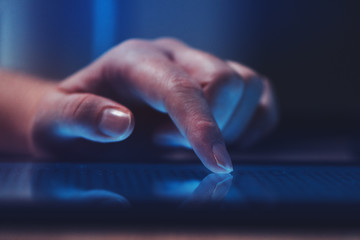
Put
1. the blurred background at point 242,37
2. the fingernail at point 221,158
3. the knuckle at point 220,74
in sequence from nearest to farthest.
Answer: the fingernail at point 221,158, the knuckle at point 220,74, the blurred background at point 242,37

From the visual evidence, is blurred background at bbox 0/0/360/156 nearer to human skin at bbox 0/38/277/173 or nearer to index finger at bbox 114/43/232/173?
human skin at bbox 0/38/277/173

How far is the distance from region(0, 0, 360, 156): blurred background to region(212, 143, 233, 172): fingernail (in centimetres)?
56

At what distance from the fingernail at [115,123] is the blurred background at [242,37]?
0.50m

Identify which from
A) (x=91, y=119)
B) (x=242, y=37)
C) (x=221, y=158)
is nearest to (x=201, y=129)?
(x=221, y=158)

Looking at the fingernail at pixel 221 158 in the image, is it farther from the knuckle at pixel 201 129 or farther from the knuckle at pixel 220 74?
the knuckle at pixel 220 74

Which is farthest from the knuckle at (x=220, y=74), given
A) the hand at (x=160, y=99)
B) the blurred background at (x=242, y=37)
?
the blurred background at (x=242, y=37)

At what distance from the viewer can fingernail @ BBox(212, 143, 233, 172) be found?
17.3 inches

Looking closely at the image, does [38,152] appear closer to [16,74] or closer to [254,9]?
[16,74]

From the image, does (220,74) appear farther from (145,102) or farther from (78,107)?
(78,107)

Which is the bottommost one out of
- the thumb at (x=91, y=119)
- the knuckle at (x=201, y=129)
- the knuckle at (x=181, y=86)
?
the thumb at (x=91, y=119)

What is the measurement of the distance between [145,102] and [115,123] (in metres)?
0.14

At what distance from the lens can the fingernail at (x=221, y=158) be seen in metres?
0.44

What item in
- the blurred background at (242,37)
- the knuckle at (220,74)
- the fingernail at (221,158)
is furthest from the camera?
the blurred background at (242,37)

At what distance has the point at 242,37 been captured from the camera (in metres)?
1.37
